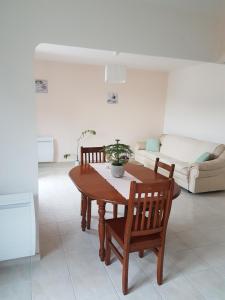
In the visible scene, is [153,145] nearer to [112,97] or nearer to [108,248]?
[112,97]

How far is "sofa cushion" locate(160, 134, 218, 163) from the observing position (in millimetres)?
4463

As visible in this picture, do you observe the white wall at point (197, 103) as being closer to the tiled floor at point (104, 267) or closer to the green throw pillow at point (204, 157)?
the green throw pillow at point (204, 157)

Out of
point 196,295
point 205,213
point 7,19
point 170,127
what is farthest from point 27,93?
point 170,127

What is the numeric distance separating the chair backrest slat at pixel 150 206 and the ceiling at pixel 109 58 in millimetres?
3010

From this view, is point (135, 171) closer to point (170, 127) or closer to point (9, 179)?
point (9, 179)

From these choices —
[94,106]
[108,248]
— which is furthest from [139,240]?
[94,106]

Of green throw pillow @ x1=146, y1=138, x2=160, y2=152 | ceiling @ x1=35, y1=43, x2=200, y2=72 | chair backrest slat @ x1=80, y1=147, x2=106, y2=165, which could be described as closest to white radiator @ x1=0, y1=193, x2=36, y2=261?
chair backrest slat @ x1=80, y1=147, x2=106, y2=165

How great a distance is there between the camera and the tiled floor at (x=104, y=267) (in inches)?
71.6

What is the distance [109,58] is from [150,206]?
12.3 ft

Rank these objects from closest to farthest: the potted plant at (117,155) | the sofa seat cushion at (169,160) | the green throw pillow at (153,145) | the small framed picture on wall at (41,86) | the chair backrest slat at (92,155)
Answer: the potted plant at (117,155) → the chair backrest slat at (92,155) → the sofa seat cushion at (169,160) → the small framed picture on wall at (41,86) → the green throw pillow at (153,145)

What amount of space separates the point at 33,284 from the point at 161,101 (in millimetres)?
5417

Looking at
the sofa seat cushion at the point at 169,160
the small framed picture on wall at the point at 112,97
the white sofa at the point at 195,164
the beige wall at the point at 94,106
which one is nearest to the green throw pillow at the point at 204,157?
the white sofa at the point at 195,164

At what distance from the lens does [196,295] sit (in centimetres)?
182

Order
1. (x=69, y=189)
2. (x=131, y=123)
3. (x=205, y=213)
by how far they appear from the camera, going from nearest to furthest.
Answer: (x=205, y=213)
(x=69, y=189)
(x=131, y=123)
